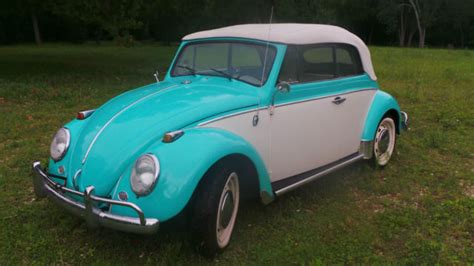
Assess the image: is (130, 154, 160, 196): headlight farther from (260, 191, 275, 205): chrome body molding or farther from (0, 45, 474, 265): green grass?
(260, 191, 275, 205): chrome body molding

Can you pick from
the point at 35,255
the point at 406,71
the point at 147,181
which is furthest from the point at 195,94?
the point at 406,71

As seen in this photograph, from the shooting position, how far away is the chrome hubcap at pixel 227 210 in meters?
3.11

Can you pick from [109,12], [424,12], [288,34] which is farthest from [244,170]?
[424,12]

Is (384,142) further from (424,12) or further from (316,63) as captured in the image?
(424,12)

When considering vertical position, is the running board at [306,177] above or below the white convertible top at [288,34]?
below

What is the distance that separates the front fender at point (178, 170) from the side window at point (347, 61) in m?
1.93

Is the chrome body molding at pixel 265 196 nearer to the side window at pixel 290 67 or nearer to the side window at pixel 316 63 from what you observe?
the side window at pixel 290 67

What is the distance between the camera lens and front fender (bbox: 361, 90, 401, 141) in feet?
15.5

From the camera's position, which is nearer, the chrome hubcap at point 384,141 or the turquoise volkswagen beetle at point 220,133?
the turquoise volkswagen beetle at point 220,133

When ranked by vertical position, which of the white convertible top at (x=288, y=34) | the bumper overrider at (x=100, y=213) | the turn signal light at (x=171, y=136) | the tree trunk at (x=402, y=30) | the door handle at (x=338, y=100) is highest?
the white convertible top at (x=288, y=34)

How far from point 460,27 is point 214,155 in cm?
4885

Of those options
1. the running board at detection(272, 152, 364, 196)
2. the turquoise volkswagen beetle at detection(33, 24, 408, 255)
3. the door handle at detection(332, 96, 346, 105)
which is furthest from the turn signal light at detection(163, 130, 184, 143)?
the door handle at detection(332, 96, 346, 105)

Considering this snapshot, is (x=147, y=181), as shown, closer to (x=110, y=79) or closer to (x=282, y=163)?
(x=282, y=163)

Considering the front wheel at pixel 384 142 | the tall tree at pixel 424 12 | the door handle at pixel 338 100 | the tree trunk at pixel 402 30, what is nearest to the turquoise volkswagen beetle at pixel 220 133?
the door handle at pixel 338 100
